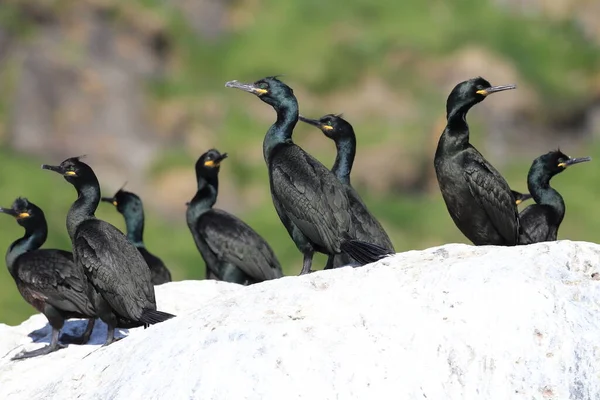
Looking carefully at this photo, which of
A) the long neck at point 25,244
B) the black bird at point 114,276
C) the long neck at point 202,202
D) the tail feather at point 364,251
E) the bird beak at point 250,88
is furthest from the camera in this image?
the long neck at point 202,202

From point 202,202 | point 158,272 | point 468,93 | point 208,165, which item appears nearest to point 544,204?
point 468,93

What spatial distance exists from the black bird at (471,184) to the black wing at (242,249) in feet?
9.36

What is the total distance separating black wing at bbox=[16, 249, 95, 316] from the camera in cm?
932

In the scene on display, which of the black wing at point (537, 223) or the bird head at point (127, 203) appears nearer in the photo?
the black wing at point (537, 223)

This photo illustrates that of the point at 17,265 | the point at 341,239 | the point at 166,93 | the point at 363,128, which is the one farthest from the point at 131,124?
the point at 341,239

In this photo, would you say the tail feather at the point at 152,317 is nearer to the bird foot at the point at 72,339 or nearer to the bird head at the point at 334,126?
the bird foot at the point at 72,339

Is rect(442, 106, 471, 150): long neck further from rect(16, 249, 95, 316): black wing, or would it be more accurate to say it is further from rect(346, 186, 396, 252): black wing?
rect(16, 249, 95, 316): black wing

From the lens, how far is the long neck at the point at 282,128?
9383 millimetres

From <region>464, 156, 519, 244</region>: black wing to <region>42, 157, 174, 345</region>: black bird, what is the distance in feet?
7.97

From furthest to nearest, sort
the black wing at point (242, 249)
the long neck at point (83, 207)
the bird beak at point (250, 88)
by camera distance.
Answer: the black wing at point (242, 249) → the bird beak at point (250, 88) → the long neck at point (83, 207)

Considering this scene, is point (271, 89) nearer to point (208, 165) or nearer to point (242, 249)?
point (242, 249)

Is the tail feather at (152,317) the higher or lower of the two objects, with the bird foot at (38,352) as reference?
higher

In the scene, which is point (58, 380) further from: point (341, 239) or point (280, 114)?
point (280, 114)

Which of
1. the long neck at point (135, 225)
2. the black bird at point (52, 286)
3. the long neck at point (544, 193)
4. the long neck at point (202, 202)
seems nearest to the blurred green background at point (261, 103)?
the long neck at point (135, 225)
